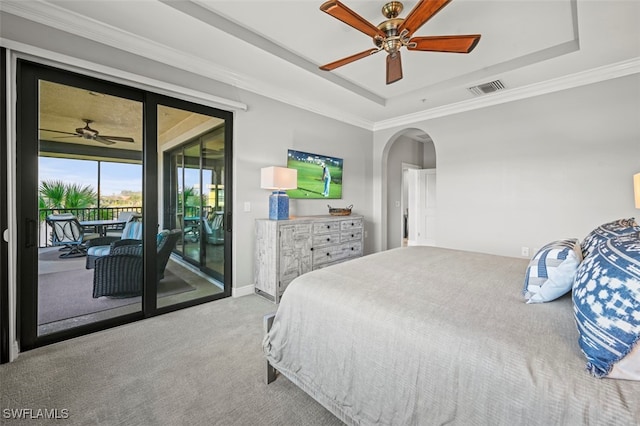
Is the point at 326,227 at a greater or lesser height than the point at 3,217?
lesser

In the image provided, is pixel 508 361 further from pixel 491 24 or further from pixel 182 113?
pixel 182 113

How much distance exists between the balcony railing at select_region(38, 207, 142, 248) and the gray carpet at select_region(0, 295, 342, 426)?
0.86 meters

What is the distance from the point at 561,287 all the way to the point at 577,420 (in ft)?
2.30

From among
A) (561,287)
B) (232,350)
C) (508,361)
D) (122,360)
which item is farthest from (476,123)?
(122,360)

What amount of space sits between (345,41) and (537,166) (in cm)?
285

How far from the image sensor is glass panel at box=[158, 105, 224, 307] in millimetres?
2971

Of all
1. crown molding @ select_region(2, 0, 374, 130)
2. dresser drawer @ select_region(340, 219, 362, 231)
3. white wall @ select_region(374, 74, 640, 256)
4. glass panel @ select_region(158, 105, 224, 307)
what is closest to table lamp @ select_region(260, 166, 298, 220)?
glass panel @ select_region(158, 105, 224, 307)

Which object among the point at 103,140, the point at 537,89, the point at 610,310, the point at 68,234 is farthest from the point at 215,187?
the point at 537,89

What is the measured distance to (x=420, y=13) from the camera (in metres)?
1.75

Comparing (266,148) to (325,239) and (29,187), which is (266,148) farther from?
(29,187)

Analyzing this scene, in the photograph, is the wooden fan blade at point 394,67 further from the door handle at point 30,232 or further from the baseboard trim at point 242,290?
the door handle at point 30,232

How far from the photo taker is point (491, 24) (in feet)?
7.89

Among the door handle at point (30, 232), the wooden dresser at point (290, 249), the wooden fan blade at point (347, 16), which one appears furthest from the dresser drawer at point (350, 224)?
the door handle at point (30, 232)

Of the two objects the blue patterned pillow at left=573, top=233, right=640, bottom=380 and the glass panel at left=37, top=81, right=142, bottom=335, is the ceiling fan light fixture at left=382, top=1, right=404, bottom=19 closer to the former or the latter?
the blue patterned pillow at left=573, top=233, right=640, bottom=380
